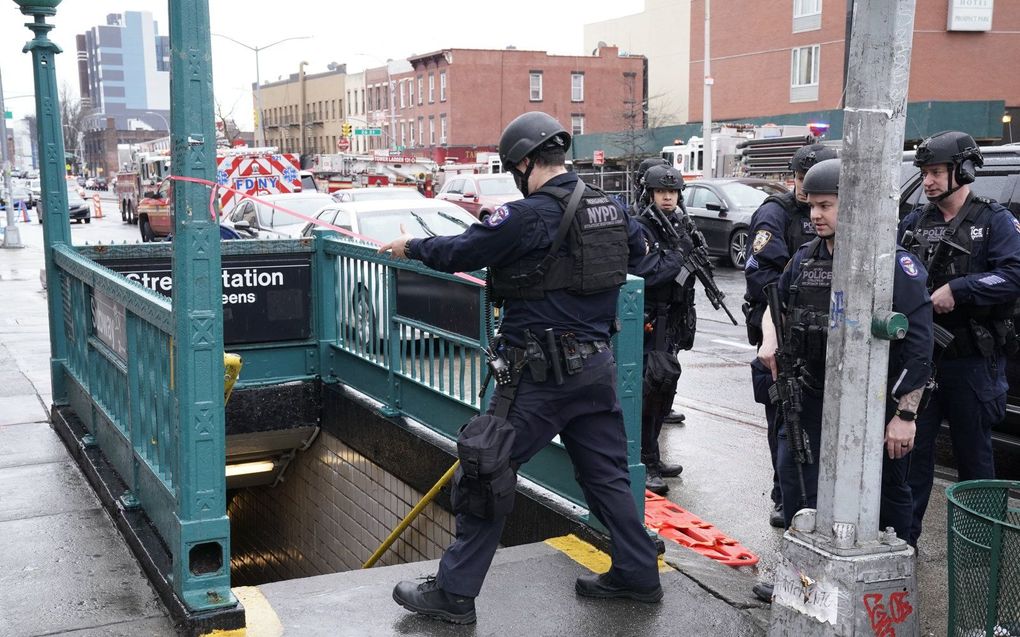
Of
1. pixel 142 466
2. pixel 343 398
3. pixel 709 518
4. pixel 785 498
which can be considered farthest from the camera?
pixel 343 398

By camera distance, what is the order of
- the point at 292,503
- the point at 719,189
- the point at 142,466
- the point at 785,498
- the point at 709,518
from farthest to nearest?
1. the point at 719,189
2. the point at 292,503
3. the point at 709,518
4. the point at 142,466
5. the point at 785,498

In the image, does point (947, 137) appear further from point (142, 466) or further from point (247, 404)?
point (247, 404)

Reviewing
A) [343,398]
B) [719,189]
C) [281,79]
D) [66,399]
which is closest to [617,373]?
[343,398]

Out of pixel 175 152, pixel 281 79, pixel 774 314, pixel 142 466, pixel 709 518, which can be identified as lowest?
pixel 709 518

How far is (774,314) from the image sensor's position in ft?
15.4

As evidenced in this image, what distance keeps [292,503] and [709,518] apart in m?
5.02

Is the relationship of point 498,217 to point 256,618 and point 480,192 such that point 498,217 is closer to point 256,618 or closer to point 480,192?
point 256,618

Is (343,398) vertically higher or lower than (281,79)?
lower

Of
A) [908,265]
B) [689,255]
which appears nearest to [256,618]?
[908,265]

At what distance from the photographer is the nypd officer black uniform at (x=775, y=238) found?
5.59 metres

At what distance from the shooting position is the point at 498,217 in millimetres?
4020

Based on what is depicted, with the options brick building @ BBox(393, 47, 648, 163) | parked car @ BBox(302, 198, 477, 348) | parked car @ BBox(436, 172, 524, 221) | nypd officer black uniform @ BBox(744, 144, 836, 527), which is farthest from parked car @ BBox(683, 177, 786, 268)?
brick building @ BBox(393, 47, 648, 163)

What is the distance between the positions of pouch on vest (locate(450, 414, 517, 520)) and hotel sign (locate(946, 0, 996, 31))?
46356 millimetres

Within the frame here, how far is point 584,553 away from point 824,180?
2.01 m
